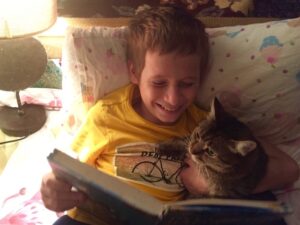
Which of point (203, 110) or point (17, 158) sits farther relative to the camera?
point (17, 158)

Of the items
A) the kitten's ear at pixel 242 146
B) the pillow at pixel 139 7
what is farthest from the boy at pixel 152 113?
the pillow at pixel 139 7

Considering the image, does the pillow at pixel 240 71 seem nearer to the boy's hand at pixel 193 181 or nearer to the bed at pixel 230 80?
the bed at pixel 230 80

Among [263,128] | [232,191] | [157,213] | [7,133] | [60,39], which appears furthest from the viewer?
Answer: [60,39]

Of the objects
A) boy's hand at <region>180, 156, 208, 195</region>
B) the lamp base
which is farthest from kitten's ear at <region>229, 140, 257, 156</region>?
the lamp base

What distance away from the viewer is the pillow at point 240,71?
3.47ft

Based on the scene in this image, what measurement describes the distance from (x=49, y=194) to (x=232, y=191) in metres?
0.46

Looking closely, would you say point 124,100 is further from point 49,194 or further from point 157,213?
point 157,213

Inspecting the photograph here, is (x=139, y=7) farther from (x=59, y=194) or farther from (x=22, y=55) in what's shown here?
(x=59, y=194)

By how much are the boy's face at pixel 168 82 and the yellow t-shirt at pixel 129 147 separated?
0.19 ft

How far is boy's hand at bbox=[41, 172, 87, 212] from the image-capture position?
2.75ft

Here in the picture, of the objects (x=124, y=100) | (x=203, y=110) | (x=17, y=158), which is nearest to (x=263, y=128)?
(x=203, y=110)

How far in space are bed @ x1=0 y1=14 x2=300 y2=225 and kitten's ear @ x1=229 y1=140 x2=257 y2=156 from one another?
20 centimetres

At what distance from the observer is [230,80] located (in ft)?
3.56

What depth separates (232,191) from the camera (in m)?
1.01
